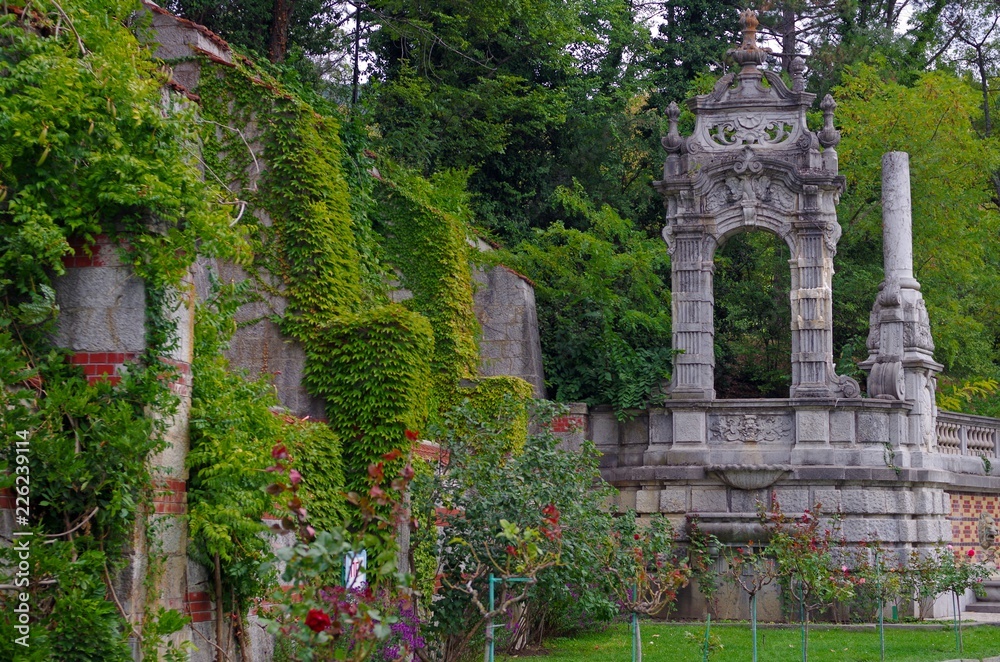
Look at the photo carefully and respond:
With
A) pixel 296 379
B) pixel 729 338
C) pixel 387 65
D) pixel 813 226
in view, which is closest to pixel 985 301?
pixel 729 338

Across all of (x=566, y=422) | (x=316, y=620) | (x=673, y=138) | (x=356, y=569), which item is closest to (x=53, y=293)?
(x=356, y=569)

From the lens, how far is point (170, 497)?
27.6 feet

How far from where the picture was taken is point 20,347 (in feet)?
25.3

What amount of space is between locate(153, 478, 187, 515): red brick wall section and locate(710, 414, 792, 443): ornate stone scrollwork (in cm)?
1066

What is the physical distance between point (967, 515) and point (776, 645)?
21.9 feet

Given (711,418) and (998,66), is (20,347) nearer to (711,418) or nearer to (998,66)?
(711,418)

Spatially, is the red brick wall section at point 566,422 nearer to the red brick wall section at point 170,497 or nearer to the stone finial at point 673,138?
the stone finial at point 673,138

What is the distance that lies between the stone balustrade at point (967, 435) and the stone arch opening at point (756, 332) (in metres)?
3.14

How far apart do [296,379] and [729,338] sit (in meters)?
11.2

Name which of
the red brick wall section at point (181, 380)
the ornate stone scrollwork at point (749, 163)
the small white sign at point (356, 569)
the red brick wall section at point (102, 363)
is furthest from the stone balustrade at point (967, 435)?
the red brick wall section at point (102, 363)

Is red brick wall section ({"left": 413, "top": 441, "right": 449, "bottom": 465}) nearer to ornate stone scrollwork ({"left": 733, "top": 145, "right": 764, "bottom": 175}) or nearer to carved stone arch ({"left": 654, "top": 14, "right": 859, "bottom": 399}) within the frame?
carved stone arch ({"left": 654, "top": 14, "right": 859, "bottom": 399})

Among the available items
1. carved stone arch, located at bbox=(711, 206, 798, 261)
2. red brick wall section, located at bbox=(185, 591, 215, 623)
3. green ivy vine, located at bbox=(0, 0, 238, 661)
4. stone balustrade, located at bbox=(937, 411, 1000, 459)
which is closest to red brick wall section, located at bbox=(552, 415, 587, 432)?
carved stone arch, located at bbox=(711, 206, 798, 261)

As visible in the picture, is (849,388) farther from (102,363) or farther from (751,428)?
(102,363)

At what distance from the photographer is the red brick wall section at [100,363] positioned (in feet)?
26.3
